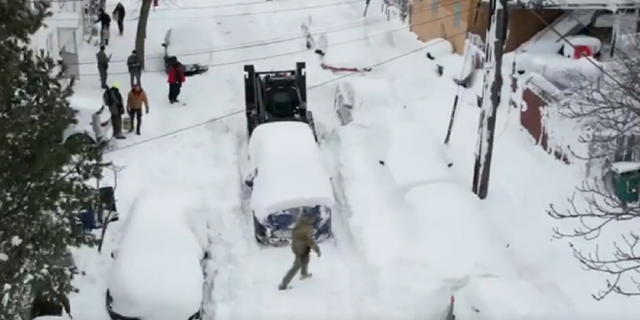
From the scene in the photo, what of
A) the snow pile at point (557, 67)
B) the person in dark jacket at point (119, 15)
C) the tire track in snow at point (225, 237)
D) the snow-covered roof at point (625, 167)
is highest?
the person in dark jacket at point (119, 15)

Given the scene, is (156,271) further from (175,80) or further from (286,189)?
(175,80)

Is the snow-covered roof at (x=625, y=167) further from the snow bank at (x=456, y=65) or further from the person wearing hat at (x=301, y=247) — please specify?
the snow bank at (x=456, y=65)

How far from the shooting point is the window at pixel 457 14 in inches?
1170

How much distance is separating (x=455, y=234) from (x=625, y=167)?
15.2 feet

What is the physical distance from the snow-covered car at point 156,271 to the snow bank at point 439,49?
1645 cm

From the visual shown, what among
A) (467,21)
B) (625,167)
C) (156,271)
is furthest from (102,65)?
(625,167)

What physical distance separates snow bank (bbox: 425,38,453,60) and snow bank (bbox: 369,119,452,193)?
29.9 feet

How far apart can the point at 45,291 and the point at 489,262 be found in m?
6.75

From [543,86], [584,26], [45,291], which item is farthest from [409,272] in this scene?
[584,26]

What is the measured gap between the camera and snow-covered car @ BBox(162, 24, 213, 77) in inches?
1116

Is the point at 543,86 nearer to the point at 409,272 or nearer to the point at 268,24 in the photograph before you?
the point at 409,272

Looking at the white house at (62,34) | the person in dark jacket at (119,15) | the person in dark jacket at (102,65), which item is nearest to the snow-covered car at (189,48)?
the person in dark jacket at (119,15)

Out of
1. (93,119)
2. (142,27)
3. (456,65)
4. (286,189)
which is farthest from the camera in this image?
(456,65)

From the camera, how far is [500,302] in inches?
464
